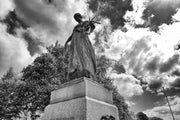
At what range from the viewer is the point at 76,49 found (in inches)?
206

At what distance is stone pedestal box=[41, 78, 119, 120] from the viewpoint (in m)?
3.37

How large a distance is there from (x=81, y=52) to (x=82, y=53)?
0.07m

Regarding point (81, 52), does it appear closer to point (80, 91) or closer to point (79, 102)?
point (80, 91)

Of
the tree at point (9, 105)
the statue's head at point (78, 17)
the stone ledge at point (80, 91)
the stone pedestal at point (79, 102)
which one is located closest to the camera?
the stone pedestal at point (79, 102)

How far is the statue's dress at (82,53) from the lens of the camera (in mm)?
4664

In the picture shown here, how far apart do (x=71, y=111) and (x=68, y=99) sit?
0.46m

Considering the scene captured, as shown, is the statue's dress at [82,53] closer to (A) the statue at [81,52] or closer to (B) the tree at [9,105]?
(A) the statue at [81,52]

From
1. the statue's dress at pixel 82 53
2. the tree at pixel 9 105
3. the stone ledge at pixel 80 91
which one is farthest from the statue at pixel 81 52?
the tree at pixel 9 105

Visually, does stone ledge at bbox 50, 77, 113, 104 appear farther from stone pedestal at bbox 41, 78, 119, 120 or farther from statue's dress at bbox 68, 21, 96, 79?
statue's dress at bbox 68, 21, 96, 79

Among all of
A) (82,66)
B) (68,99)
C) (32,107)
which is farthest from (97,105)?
(32,107)

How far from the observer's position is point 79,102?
3.48m

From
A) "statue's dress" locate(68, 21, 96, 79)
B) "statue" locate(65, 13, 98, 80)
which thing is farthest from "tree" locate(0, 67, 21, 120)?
"statue's dress" locate(68, 21, 96, 79)

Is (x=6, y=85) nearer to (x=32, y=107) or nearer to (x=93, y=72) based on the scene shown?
(x=32, y=107)

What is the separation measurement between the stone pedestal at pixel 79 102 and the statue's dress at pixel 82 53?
24.3 inches
